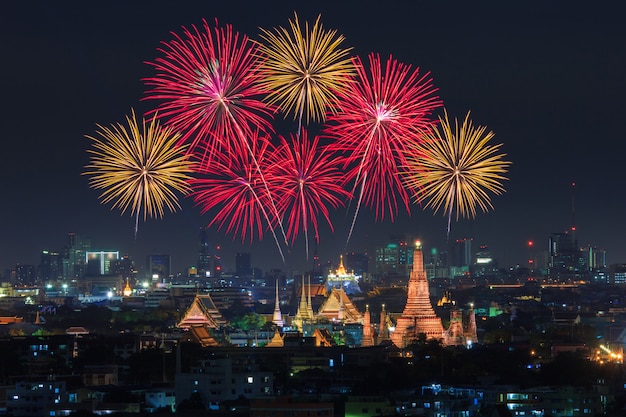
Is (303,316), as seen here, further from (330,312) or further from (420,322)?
(420,322)

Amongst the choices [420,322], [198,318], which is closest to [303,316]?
[198,318]

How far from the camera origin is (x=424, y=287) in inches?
5069

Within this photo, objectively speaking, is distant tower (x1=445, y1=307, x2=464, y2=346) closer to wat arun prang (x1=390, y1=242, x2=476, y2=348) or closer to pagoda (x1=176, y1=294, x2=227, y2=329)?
wat arun prang (x1=390, y1=242, x2=476, y2=348)

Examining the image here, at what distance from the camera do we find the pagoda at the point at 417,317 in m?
125

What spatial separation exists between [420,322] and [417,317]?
0.62 m

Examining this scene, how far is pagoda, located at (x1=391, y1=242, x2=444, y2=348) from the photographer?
125 metres

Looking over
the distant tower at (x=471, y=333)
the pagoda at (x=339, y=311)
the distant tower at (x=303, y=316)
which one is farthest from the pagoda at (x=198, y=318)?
the distant tower at (x=471, y=333)

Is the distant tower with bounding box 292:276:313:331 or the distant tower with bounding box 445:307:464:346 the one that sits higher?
the distant tower with bounding box 292:276:313:331

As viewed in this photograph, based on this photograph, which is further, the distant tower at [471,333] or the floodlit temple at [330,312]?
the floodlit temple at [330,312]

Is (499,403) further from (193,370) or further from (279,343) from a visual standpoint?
(279,343)

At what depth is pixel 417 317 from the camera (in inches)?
4985

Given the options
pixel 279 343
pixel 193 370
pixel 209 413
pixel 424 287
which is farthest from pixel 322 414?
pixel 424 287

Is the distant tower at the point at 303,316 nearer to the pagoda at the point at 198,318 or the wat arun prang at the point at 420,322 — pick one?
the pagoda at the point at 198,318

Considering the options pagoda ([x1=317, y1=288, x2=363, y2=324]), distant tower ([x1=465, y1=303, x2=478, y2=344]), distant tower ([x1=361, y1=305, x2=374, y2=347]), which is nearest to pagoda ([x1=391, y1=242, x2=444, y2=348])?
distant tower ([x1=361, y1=305, x2=374, y2=347])
